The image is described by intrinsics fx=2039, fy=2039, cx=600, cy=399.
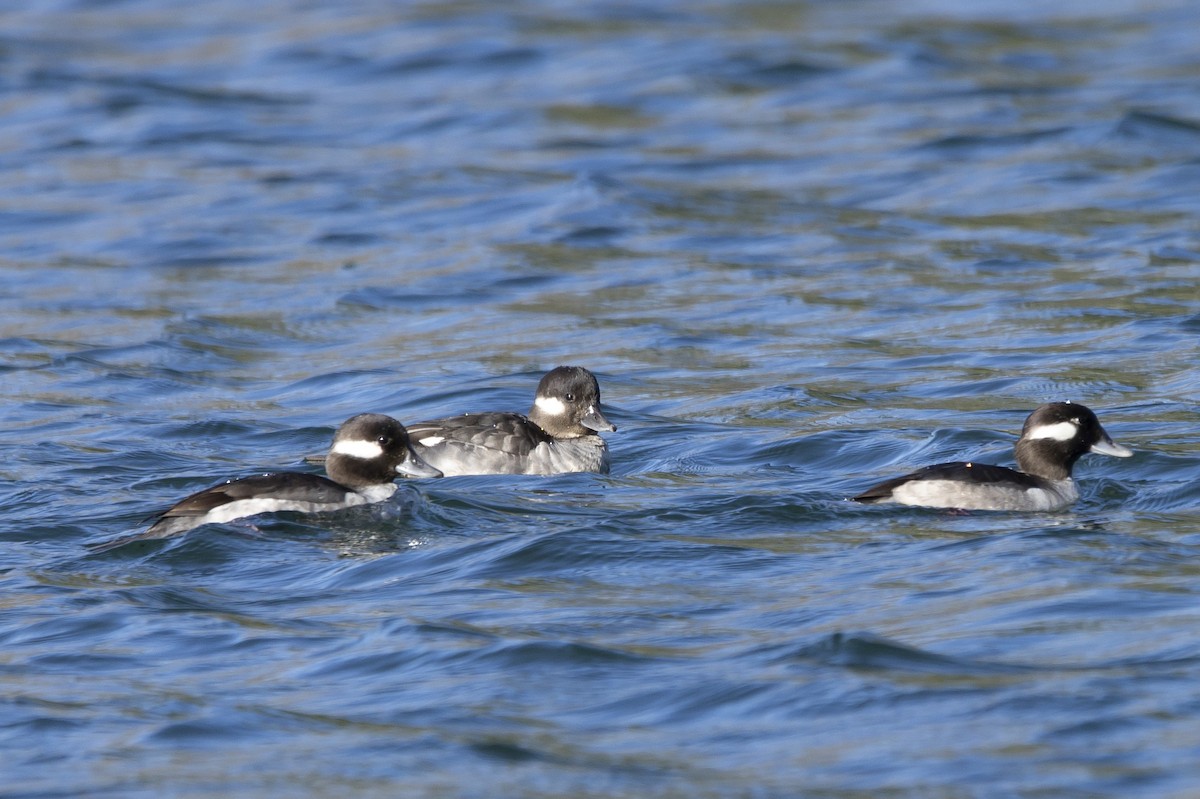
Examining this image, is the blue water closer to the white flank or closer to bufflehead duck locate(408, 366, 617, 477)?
the white flank

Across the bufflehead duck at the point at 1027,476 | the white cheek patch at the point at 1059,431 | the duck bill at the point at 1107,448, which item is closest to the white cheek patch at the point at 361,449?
the bufflehead duck at the point at 1027,476

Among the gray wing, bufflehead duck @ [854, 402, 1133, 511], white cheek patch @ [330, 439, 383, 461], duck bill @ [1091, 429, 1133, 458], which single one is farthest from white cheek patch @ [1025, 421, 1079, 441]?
white cheek patch @ [330, 439, 383, 461]

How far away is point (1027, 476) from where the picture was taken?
1073 centimetres

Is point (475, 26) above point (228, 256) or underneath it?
above

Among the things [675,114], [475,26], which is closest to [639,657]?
[675,114]

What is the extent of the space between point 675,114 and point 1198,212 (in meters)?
7.57

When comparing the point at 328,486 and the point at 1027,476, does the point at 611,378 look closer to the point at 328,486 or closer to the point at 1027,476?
the point at 328,486

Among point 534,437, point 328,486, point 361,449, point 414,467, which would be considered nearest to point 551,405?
point 534,437

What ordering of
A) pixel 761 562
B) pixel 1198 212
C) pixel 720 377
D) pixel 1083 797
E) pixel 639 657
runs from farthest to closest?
1. pixel 1198 212
2. pixel 720 377
3. pixel 761 562
4. pixel 639 657
5. pixel 1083 797

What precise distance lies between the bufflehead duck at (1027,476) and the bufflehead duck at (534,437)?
7.33 feet

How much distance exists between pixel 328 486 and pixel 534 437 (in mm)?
2018

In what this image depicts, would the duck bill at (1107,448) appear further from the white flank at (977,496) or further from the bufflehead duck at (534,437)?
the bufflehead duck at (534,437)

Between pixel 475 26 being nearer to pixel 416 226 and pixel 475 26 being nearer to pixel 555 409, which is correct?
pixel 416 226

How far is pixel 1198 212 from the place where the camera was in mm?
19281
